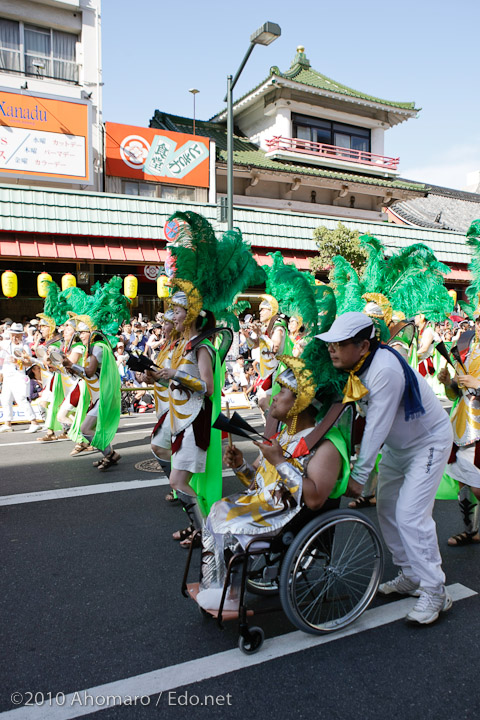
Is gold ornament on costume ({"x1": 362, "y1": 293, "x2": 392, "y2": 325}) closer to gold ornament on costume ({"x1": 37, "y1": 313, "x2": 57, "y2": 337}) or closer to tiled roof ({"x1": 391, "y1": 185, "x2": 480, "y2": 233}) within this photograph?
gold ornament on costume ({"x1": 37, "y1": 313, "x2": 57, "y2": 337})

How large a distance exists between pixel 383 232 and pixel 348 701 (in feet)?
64.2

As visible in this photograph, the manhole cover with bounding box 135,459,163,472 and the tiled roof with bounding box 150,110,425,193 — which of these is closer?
the manhole cover with bounding box 135,459,163,472

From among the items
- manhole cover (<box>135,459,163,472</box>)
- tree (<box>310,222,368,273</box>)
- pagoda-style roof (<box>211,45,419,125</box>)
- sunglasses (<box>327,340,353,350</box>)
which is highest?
pagoda-style roof (<box>211,45,419,125</box>)

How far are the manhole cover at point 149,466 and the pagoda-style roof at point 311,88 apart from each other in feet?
71.8

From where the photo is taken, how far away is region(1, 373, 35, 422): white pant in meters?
8.93

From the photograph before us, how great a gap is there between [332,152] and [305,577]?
25.9m

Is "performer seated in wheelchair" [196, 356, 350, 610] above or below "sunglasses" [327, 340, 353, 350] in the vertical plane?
below

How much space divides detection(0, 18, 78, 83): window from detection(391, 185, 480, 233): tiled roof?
1741 centimetres

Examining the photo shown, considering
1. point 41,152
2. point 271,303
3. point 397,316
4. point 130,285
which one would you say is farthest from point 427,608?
point 41,152

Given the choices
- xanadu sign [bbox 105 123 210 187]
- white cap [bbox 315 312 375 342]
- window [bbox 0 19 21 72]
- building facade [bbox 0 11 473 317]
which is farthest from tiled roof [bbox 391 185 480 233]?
white cap [bbox 315 312 375 342]

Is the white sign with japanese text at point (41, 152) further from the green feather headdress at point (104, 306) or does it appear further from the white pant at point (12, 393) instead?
the green feather headdress at point (104, 306)

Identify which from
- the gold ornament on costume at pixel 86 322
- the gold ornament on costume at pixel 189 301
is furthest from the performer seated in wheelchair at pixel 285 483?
the gold ornament on costume at pixel 86 322

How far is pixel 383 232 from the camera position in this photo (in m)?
20.3

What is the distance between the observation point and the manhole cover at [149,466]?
6083mm
